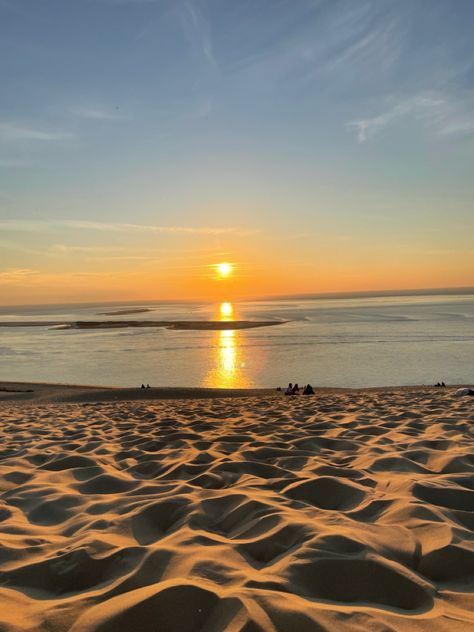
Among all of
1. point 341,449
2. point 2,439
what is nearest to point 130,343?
point 2,439

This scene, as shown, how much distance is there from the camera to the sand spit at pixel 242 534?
1694 mm

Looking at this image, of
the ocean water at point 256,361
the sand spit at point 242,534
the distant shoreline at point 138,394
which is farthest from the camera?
the ocean water at point 256,361

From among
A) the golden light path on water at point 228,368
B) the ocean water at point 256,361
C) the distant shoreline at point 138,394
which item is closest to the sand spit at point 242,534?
the distant shoreline at point 138,394

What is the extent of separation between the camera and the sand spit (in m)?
1.69

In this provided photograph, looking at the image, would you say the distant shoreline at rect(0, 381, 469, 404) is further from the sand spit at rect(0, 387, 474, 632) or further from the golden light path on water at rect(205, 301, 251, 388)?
the sand spit at rect(0, 387, 474, 632)

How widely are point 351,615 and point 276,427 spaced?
3989 millimetres

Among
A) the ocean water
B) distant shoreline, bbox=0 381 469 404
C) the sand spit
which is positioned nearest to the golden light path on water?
the ocean water

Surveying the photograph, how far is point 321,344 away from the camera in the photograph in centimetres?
2844

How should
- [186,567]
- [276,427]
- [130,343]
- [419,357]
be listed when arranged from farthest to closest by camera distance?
[130,343], [419,357], [276,427], [186,567]

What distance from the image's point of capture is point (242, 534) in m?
2.43

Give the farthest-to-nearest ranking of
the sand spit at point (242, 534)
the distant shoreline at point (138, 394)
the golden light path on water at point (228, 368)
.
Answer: the golden light path on water at point (228, 368), the distant shoreline at point (138, 394), the sand spit at point (242, 534)

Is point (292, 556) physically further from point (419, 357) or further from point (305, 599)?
point (419, 357)

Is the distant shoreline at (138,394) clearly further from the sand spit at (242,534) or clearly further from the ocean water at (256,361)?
the sand spit at (242,534)

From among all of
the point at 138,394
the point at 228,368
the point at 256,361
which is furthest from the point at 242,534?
the point at 256,361
